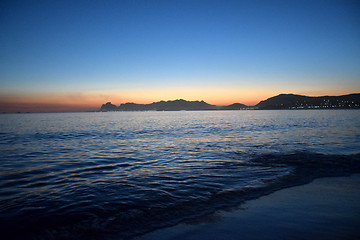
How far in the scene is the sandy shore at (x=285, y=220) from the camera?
4.60m

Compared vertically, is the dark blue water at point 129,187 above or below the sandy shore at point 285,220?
below

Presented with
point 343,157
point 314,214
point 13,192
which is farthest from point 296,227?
point 343,157

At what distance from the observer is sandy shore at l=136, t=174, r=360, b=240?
15.1 feet

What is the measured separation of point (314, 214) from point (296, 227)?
111cm

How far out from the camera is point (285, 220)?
17.2 feet

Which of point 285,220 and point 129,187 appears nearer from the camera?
point 285,220

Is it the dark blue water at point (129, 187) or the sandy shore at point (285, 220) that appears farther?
the dark blue water at point (129, 187)

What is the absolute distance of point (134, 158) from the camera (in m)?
14.4

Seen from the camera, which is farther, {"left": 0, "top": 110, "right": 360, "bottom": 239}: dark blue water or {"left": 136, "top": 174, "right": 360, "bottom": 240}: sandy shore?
{"left": 0, "top": 110, "right": 360, "bottom": 239}: dark blue water

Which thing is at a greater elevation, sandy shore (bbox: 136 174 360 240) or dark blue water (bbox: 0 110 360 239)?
sandy shore (bbox: 136 174 360 240)

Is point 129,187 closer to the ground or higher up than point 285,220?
closer to the ground

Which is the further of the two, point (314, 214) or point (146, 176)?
point (146, 176)

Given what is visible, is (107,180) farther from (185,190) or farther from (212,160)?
(212,160)

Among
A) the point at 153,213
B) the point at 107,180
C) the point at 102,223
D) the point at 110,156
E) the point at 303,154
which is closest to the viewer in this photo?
the point at 102,223
